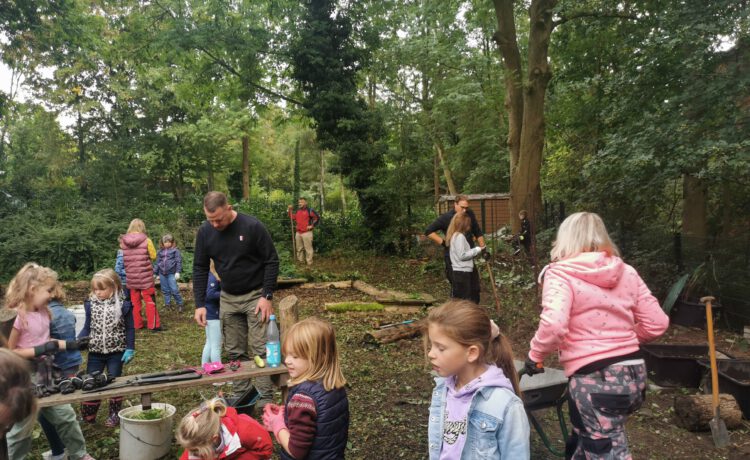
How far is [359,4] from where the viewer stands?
620 inches

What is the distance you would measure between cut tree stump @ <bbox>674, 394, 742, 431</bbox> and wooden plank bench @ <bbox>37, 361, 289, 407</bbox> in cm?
359

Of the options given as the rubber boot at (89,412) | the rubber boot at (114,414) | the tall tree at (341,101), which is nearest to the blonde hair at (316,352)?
the rubber boot at (114,414)

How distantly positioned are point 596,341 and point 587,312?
16 centimetres

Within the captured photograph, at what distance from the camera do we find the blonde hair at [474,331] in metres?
2.17

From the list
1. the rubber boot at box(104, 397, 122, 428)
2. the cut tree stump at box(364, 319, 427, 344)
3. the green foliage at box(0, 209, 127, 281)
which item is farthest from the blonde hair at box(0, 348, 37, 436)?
the green foliage at box(0, 209, 127, 281)

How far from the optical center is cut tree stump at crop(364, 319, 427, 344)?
732cm

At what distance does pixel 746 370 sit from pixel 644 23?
745cm

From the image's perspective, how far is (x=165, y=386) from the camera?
3.61 m

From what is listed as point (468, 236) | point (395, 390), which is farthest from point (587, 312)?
point (468, 236)

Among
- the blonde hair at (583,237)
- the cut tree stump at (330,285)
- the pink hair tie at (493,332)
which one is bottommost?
the cut tree stump at (330,285)

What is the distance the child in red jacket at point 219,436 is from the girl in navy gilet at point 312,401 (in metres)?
0.28

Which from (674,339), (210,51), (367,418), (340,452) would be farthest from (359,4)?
(340,452)

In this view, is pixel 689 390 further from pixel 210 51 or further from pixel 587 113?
pixel 210 51

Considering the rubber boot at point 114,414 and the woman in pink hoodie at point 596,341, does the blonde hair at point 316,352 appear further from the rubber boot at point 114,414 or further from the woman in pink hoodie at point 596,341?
the rubber boot at point 114,414
